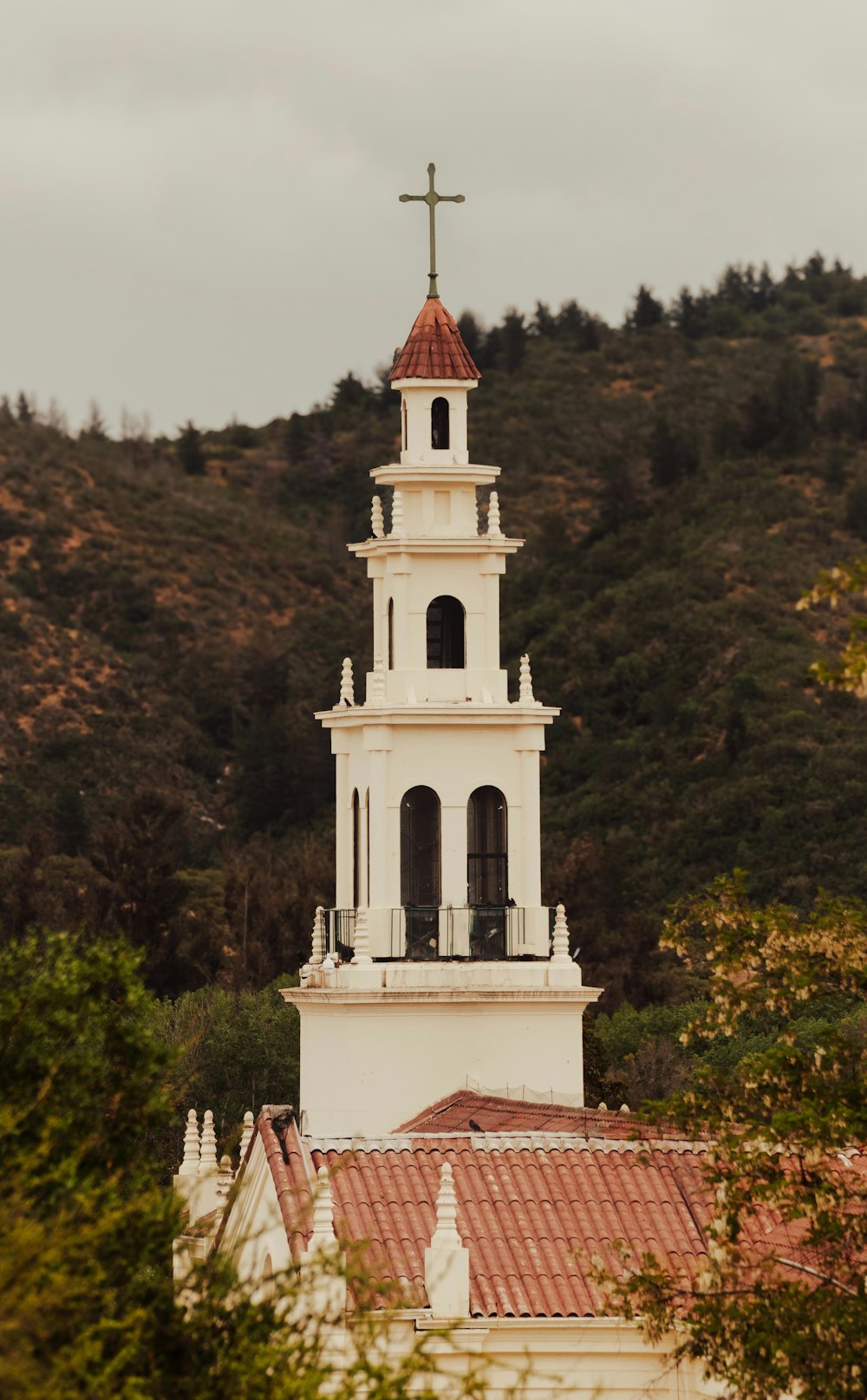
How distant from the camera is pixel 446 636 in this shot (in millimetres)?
27547

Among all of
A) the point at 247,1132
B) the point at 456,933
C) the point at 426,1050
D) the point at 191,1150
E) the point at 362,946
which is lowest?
the point at 191,1150

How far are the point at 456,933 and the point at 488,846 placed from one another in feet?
3.51

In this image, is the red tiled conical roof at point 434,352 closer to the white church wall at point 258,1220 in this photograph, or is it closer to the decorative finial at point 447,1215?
the white church wall at point 258,1220

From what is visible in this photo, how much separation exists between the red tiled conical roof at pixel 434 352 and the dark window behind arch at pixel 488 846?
414 centimetres

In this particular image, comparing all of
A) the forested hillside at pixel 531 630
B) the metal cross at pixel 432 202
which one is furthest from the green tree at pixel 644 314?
the metal cross at pixel 432 202

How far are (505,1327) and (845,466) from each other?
68.0 m

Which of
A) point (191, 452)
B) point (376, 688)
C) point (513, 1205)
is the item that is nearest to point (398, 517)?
point (376, 688)

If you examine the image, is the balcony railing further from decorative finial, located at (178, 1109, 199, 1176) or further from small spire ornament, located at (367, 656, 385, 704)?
decorative finial, located at (178, 1109, 199, 1176)

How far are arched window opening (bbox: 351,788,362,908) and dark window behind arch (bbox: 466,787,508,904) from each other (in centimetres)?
120

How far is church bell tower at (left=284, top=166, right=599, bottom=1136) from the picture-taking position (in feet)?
83.8

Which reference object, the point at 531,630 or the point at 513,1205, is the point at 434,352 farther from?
the point at 531,630

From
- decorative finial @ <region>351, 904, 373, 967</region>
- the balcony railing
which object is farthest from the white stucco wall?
the balcony railing

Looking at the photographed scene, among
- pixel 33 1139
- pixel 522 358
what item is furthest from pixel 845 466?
pixel 33 1139

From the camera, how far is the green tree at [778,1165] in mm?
15125
